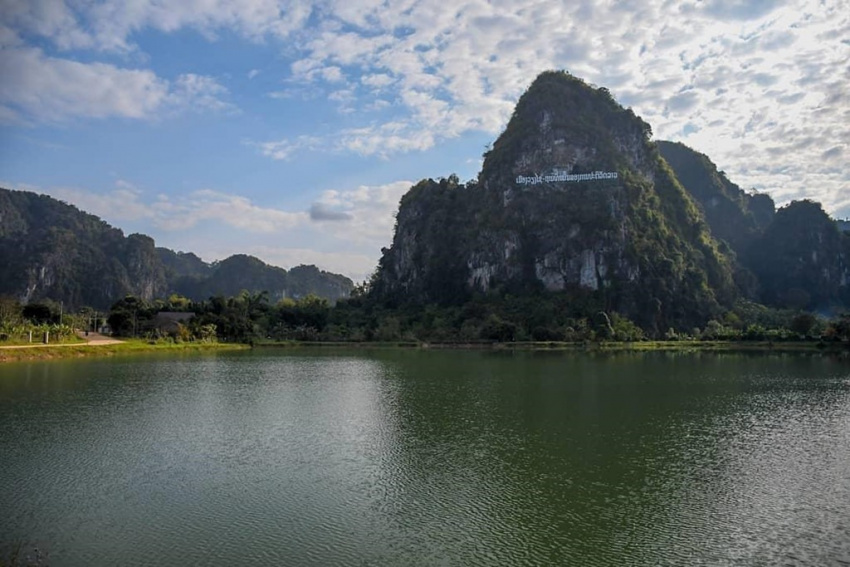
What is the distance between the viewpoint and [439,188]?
130 m

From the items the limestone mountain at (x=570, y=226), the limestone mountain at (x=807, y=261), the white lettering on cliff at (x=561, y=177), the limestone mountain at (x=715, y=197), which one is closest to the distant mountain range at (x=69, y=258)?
the limestone mountain at (x=570, y=226)

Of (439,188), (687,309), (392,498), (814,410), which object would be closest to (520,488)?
(392,498)

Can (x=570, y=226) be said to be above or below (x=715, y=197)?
below

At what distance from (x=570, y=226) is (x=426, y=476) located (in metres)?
92.1

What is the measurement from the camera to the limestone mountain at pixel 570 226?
9691cm

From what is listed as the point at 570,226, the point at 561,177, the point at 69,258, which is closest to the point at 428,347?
the point at 570,226

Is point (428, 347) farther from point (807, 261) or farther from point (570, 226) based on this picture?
point (807, 261)

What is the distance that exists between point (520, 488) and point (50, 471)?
11.9 m

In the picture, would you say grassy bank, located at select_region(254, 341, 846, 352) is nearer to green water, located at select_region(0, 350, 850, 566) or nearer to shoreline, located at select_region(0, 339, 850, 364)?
shoreline, located at select_region(0, 339, 850, 364)

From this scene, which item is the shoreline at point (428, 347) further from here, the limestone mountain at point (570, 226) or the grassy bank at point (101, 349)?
the limestone mountain at point (570, 226)

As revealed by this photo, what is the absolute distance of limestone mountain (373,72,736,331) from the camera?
96.9 metres

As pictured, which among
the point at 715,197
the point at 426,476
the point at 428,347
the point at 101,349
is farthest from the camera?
the point at 715,197

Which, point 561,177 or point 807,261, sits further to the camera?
point 807,261

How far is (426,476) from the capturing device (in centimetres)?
1508
